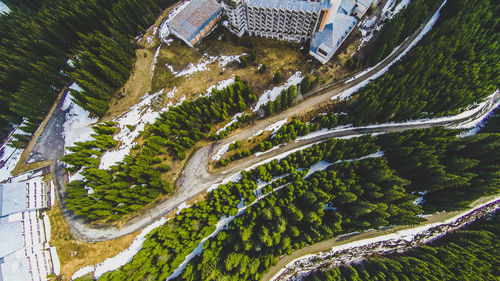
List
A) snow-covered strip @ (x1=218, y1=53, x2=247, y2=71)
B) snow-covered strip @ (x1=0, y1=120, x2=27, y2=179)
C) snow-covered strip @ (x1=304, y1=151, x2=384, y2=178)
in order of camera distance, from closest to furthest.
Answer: snow-covered strip @ (x1=0, y1=120, x2=27, y2=179), snow-covered strip @ (x1=304, y1=151, x2=384, y2=178), snow-covered strip @ (x1=218, y1=53, x2=247, y2=71)

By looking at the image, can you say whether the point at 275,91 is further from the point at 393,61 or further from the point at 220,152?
the point at 393,61

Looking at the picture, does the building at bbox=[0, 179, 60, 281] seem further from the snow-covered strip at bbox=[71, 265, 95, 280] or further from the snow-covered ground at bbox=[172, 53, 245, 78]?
the snow-covered ground at bbox=[172, 53, 245, 78]

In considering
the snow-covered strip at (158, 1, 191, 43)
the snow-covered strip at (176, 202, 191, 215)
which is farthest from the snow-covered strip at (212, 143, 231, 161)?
the snow-covered strip at (158, 1, 191, 43)

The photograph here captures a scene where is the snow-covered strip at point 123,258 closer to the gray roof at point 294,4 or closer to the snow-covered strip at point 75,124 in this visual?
the snow-covered strip at point 75,124

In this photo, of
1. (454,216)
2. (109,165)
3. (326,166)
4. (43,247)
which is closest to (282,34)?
(326,166)

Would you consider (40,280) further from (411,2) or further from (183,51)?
(411,2)

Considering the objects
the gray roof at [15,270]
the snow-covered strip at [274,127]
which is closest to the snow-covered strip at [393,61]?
the snow-covered strip at [274,127]
